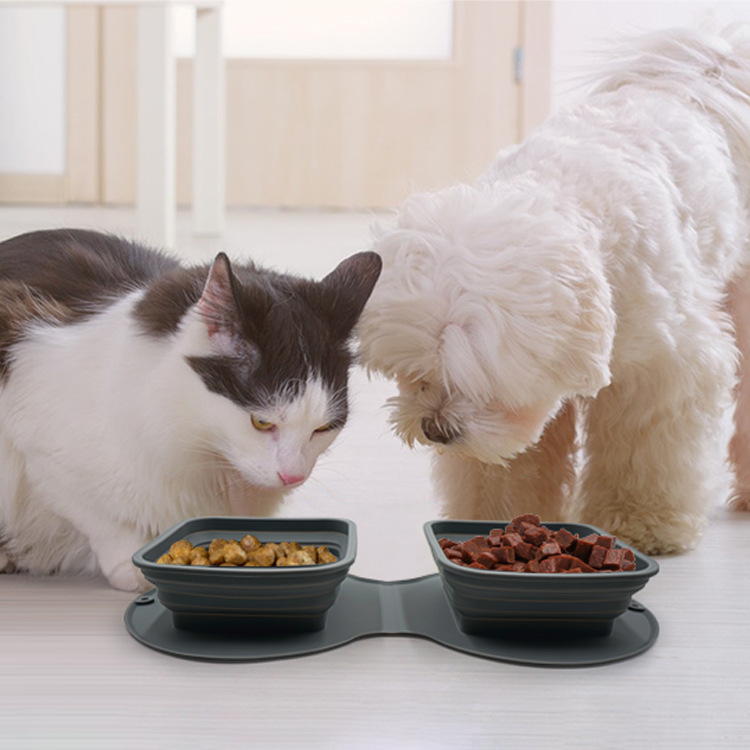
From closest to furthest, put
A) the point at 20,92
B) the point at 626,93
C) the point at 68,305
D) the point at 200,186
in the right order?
the point at 68,305, the point at 626,93, the point at 200,186, the point at 20,92

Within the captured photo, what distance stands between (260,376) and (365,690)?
1.23ft

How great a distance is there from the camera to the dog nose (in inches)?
57.2

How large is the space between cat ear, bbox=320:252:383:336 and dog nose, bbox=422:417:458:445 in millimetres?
159

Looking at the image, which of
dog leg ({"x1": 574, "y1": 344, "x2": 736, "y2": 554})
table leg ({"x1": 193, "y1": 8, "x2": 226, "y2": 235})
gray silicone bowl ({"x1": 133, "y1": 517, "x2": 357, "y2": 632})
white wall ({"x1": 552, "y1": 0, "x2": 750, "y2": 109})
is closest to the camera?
gray silicone bowl ({"x1": 133, "y1": 517, "x2": 357, "y2": 632})

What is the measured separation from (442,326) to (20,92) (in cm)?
559

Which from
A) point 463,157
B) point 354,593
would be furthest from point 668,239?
point 463,157

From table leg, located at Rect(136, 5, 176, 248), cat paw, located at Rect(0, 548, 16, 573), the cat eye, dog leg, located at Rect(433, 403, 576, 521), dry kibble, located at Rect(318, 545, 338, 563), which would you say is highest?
table leg, located at Rect(136, 5, 176, 248)

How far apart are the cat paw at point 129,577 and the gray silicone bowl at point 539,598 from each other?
0.40m

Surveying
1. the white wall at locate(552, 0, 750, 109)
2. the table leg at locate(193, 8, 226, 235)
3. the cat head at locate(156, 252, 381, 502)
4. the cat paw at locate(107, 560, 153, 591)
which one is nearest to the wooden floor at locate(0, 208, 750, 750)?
the cat paw at locate(107, 560, 153, 591)

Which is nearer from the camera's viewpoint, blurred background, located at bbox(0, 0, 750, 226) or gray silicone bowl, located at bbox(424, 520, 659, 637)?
gray silicone bowl, located at bbox(424, 520, 659, 637)

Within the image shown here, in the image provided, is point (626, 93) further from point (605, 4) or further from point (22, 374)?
point (605, 4)

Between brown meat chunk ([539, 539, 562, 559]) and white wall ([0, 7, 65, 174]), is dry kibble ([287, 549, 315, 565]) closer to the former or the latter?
brown meat chunk ([539, 539, 562, 559])

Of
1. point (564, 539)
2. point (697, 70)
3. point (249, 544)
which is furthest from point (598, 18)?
point (249, 544)

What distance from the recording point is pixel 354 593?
4.76 feet
